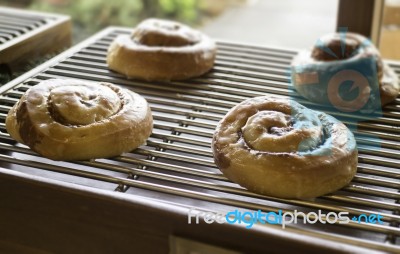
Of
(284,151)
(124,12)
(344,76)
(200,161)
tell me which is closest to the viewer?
Result: (284,151)

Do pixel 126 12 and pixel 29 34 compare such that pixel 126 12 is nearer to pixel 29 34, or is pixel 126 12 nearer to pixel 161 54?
pixel 29 34

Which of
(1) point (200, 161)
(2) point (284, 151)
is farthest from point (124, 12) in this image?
(2) point (284, 151)

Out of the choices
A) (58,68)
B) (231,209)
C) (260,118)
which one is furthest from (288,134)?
(58,68)

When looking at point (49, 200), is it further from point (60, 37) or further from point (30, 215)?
point (60, 37)

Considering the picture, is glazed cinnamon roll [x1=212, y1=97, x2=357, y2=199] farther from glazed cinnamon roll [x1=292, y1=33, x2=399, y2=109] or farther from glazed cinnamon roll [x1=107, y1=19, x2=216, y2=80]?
glazed cinnamon roll [x1=107, y1=19, x2=216, y2=80]

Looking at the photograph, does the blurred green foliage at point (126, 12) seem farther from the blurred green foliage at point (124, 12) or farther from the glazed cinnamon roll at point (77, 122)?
the glazed cinnamon roll at point (77, 122)
